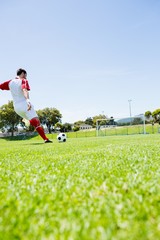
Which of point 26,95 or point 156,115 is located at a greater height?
point 156,115

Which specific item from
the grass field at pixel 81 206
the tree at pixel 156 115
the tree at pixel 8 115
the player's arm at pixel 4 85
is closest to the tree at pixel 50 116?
the tree at pixel 8 115

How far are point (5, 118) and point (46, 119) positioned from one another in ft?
92.8

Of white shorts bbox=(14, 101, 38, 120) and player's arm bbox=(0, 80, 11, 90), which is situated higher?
player's arm bbox=(0, 80, 11, 90)

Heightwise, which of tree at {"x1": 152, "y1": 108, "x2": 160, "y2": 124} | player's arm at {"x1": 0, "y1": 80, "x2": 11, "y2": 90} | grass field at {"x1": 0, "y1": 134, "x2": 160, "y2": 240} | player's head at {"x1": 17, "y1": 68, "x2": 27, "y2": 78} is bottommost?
grass field at {"x1": 0, "y1": 134, "x2": 160, "y2": 240}

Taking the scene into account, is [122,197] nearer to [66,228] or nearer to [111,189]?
[111,189]

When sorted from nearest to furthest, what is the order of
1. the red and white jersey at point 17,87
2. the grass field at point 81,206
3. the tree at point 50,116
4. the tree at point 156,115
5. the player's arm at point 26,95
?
the grass field at point 81,206, the player's arm at point 26,95, the red and white jersey at point 17,87, the tree at point 156,115, the tree at point 50,116

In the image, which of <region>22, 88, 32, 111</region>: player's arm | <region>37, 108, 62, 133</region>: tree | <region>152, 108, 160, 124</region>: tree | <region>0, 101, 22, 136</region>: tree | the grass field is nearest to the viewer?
the grass field

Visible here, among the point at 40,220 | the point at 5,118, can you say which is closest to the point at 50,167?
the point at 40,220

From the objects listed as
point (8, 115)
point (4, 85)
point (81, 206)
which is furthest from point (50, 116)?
point (81, 206)

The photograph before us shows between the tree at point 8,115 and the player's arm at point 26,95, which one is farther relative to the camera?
the tree at point 8,115

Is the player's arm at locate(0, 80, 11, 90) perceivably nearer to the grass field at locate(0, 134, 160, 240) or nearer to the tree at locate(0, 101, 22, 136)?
the grass field at locate(0, 134, 160, 240)

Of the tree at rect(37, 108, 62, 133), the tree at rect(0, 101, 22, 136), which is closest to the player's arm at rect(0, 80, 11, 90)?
the tree at rect(0, 101, 22, 136)

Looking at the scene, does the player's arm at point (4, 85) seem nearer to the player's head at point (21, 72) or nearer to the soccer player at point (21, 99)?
the soccer player at point (21, 99)

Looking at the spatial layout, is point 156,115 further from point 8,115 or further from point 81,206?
point 81,206
